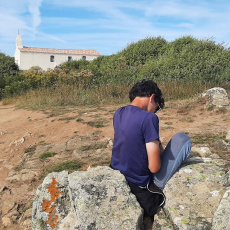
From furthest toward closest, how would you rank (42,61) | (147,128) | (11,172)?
(42,61)
(11,172)
(147,128)

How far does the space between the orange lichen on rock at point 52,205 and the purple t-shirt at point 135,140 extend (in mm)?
650

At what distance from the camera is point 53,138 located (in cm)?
763

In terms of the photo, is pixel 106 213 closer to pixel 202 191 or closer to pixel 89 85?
pixel 202 191

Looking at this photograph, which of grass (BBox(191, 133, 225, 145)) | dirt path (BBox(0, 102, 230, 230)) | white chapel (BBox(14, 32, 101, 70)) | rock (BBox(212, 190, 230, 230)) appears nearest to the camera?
rock (BBox(212, 190, 230, 230))

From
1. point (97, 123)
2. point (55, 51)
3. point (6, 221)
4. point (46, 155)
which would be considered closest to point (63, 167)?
point (46, 155)

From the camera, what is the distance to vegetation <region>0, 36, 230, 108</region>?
12625 mm

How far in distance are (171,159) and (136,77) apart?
13.7 meters

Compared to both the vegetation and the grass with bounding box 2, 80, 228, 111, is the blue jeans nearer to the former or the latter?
the grass with bounding box 2, 80, 228, 111

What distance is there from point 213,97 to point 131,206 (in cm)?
737

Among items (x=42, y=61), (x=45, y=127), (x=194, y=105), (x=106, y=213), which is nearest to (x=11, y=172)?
(x=45, y=127)

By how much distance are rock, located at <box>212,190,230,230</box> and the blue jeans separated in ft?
1.80

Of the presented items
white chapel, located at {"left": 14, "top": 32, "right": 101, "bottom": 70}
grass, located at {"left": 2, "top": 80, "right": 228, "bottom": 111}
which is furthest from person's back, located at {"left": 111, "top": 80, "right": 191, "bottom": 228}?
white chapel, located at {"left": 14, "top": 32, "right": 101, "bottom": 70}

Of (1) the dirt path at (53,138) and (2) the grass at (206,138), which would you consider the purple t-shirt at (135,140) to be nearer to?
(1) the dirt path at (53,138)

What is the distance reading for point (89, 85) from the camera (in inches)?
581
